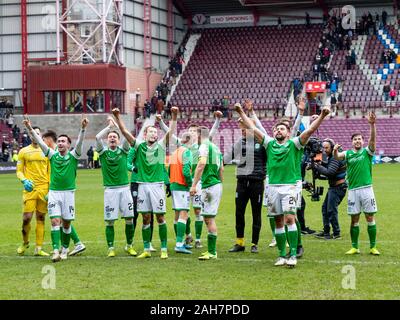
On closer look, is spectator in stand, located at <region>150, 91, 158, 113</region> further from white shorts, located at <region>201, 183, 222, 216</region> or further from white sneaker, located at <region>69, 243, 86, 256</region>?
white shorts, located at <region>201, 183, 222, 216</region>

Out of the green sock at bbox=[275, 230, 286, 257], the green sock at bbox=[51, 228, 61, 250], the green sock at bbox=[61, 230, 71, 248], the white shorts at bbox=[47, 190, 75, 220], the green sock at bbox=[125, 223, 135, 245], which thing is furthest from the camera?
the green sock at bbox=[125, 223, 135, 245]

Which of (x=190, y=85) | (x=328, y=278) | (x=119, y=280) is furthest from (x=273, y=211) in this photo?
(x=190, y=85)

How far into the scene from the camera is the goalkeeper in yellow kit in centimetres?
1529

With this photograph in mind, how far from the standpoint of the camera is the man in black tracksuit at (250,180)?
1524 cm

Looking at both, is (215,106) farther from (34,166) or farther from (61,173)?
(61,173)

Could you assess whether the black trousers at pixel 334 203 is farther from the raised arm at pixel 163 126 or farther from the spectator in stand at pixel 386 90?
the spectator in stand at pixel 386 90

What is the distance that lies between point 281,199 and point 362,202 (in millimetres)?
2035

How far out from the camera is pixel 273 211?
13.6 metres

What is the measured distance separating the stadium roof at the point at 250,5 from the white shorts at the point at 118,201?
166 feet

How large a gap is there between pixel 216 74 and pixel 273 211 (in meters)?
51.7

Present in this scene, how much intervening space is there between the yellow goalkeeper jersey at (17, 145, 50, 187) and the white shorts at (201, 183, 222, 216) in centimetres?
308

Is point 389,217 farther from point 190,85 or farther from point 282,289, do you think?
point 190,85

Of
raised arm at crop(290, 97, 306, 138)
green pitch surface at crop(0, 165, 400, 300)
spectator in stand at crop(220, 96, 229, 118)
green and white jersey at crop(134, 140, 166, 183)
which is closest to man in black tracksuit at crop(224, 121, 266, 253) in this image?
green pitch surface at crop(0, 165, 400, 300)

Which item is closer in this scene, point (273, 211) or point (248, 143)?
point (273, 211)
